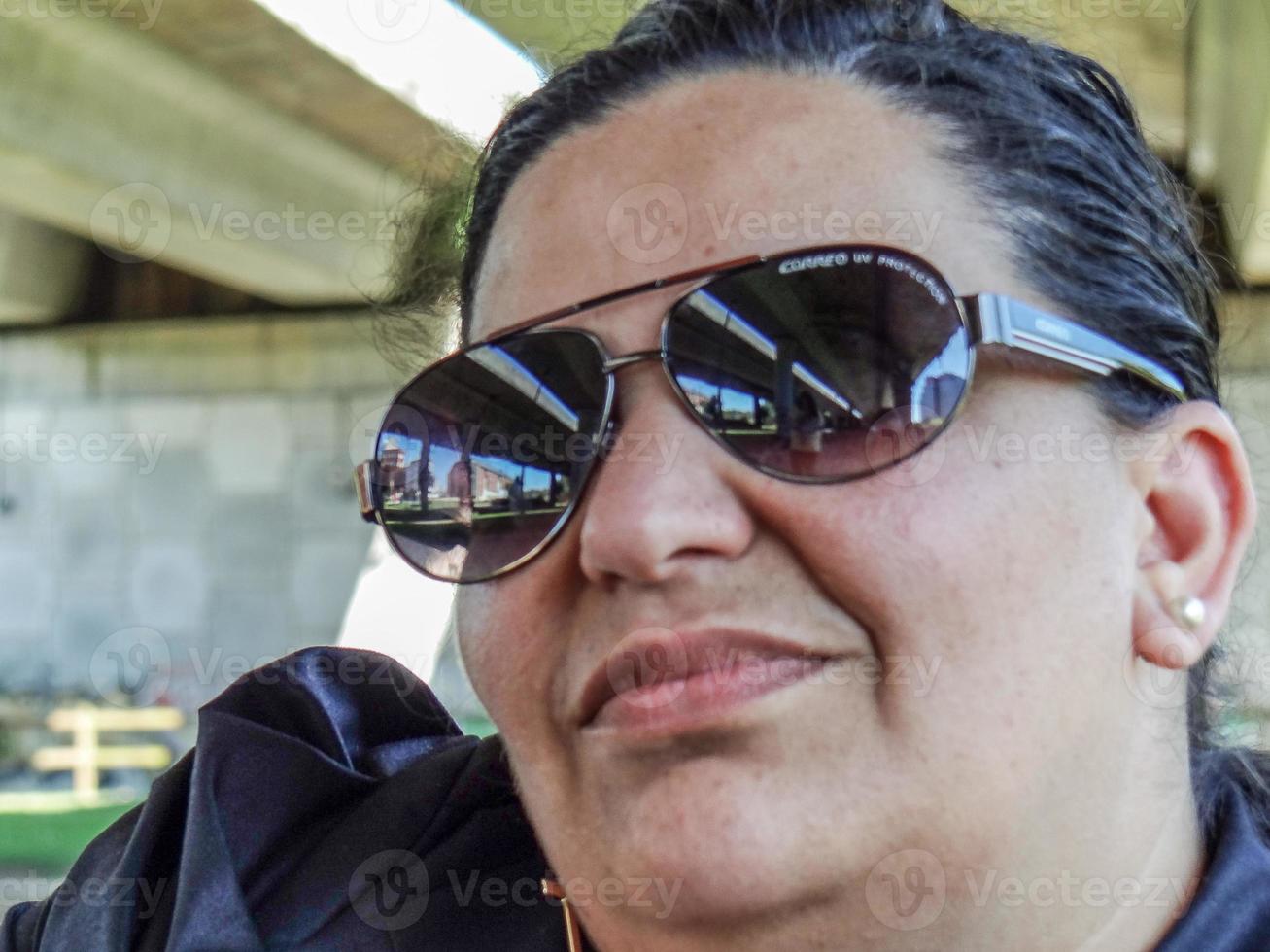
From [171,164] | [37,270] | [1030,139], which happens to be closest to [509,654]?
[1030,139]

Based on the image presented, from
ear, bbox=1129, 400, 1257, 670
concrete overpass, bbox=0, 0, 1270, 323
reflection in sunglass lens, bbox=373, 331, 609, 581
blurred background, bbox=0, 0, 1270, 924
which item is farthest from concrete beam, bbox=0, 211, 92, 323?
ear, bbox=1129, 400, 1257, 670

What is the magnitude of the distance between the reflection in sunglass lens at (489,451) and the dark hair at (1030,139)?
24cm

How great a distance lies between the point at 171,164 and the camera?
21.3 ft

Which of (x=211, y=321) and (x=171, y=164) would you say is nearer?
(x=171, y=164)

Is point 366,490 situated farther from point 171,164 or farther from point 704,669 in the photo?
point 171,164

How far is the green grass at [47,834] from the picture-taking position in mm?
5379

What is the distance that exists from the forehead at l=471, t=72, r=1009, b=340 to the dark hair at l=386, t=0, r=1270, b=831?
0.11 ft

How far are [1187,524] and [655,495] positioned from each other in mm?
491

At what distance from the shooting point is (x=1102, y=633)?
1.07m

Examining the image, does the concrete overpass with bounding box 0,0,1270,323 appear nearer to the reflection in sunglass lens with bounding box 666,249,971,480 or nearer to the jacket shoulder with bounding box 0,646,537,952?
the jacket shoulder with bounding box 0,646,537,952

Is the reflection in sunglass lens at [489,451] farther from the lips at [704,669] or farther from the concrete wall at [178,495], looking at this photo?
the concrete wall at [178,495]

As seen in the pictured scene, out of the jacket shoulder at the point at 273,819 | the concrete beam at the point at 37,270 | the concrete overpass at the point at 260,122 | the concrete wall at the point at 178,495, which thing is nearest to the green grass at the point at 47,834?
the concrete overpass at the point at 260,122

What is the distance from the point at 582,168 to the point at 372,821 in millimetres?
771

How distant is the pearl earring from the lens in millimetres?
1131
